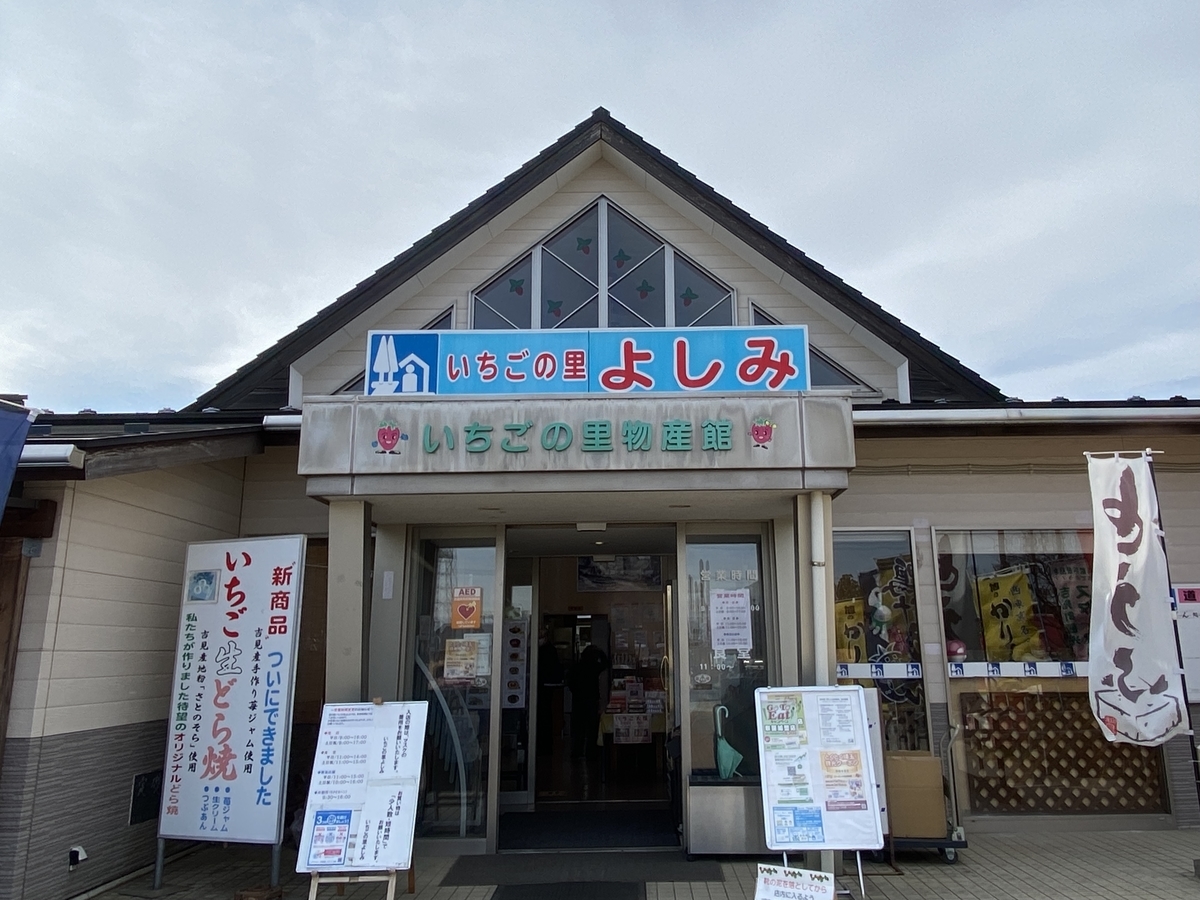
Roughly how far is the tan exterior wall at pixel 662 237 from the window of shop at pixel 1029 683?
1988 mm

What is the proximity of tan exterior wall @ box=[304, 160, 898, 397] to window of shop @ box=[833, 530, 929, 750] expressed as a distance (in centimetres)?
171

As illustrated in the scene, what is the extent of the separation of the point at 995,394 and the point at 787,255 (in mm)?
2512

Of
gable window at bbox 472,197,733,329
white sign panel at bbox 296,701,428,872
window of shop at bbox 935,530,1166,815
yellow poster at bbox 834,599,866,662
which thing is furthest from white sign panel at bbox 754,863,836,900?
gable window at bbox 472,197,733,329

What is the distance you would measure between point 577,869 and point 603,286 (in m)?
5.53

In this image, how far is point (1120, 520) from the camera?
5.80 meters

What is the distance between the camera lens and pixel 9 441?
15.8 feet

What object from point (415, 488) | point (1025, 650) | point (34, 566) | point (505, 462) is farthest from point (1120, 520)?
point (34, 566)

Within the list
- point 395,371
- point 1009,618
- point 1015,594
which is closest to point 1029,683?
point 1009,618

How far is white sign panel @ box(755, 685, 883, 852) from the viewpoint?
5.05 metres

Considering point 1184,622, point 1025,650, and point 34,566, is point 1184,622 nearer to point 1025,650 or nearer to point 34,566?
point 1025,650

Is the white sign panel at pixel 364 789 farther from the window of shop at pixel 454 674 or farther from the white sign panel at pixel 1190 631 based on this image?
the white sign panel at pixel 1190 631

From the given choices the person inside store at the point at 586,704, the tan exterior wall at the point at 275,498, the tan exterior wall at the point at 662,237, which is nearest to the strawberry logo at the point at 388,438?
the tan exterior wall at the point at 275,498

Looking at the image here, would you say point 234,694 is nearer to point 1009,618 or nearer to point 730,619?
point 730,619

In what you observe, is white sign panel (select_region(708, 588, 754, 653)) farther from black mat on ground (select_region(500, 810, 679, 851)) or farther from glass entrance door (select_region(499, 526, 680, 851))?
black mat on ground (select_region(500, 810, 679, 851))
